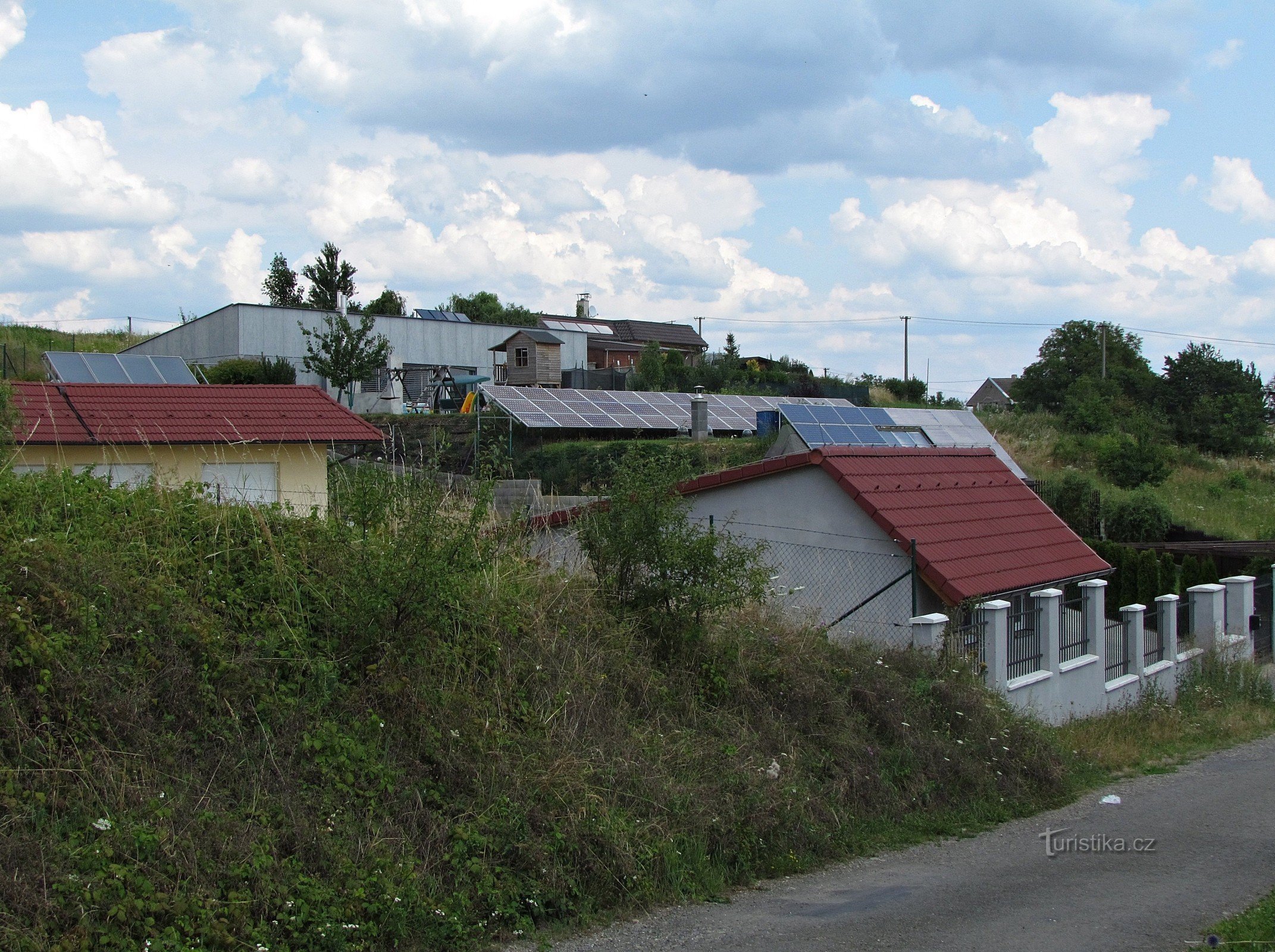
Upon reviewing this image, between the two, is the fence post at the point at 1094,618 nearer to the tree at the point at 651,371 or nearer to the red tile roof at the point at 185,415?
the red tile roof at the point at 185,415

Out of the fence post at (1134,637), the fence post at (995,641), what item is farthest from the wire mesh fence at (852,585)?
the fence post at (1134,637)

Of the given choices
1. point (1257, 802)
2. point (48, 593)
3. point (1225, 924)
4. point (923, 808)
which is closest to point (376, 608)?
point (48, 593)

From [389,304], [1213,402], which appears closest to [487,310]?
[389,304]

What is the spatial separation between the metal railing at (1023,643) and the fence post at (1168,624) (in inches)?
137

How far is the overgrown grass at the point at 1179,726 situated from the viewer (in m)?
11.3

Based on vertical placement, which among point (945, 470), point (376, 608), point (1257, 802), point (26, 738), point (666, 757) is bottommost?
point (1257, 802)

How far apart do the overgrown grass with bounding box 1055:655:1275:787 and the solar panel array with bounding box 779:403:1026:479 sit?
432 inches

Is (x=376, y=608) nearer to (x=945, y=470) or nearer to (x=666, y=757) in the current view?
(x=666, y=757)

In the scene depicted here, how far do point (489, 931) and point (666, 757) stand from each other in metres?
2.09

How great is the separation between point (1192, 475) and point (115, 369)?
37.9m

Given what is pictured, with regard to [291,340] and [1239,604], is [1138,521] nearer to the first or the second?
[1239,604]

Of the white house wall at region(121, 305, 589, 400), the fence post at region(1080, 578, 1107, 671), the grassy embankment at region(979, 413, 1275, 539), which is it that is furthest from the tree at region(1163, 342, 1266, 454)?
the fence post at region(1080, 578, 1107, 671)

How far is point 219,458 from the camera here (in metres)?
14.1

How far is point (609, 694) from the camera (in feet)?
27.0
